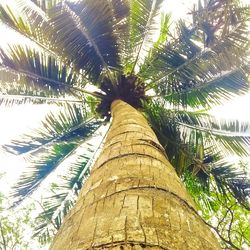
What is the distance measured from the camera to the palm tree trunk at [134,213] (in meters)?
1.26

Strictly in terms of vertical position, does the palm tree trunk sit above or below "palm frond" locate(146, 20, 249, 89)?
below

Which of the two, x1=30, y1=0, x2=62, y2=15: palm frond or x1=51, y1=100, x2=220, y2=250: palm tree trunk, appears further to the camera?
x1=30, y1=0, x2=62, y2=15: palm frond

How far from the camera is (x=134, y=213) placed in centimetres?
145

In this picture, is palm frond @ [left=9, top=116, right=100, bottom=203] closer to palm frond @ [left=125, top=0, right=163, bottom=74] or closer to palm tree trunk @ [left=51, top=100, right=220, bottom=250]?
palm frond @ [left=125, top=0, right=163, bottom=74]

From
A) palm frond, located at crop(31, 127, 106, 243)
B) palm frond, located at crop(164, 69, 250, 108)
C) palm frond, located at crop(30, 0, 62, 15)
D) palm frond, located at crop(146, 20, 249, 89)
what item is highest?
palm frond, located at crop(30, 0, 62, 15)

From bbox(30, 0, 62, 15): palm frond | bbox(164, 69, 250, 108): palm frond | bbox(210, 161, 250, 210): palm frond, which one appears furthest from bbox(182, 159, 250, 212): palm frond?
bbox(30, 0, 62, 15): palm frond

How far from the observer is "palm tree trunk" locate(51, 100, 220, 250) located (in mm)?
1261

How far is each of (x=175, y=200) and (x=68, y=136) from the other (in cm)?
614

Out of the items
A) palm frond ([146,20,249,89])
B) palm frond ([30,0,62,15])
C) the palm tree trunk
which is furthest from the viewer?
palm frond ([30,0,62,15])

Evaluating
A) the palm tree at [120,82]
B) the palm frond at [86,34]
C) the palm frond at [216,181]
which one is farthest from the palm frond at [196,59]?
→ the palm frond at [216,181]

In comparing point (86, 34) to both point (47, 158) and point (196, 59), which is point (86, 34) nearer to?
point (196, 59)

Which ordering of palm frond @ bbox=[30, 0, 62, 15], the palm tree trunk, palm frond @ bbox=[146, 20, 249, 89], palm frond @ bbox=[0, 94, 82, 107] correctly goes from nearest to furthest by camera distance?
the palm tree trunk → palm frond @ bbox=[146, 20, 249, 89] → palm frond @ bbox=[30, 0, 62, 15] → palm frond @ bbox=[0, 94, 82, 107]

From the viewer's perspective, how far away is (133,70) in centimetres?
708

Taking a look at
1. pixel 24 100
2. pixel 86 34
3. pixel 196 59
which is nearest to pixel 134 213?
pixel 86 34
